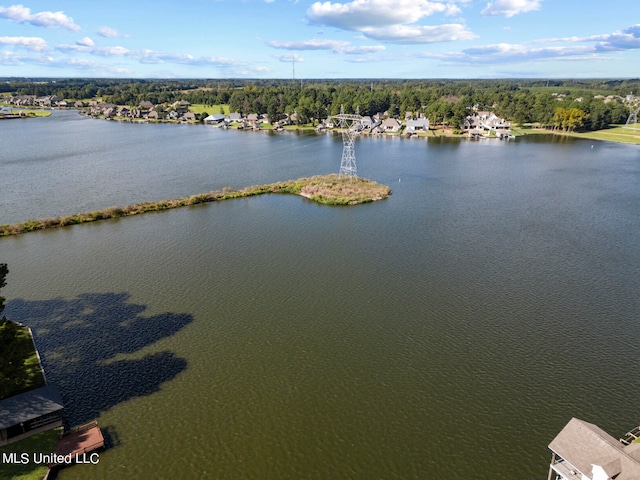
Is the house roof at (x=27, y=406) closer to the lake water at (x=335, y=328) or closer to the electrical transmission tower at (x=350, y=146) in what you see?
the lake water at (x=335, y=328)

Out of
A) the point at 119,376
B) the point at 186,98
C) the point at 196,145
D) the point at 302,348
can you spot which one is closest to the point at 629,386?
the point at 302,348

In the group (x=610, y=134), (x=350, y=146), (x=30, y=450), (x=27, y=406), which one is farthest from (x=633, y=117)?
(x=30, y=450)

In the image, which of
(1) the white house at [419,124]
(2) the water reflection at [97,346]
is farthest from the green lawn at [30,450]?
(1) the white house at [419,124]

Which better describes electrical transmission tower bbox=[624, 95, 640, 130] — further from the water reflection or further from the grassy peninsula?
the water reflection

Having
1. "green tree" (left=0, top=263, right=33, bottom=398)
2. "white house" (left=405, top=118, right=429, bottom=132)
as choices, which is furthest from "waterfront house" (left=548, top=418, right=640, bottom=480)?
"white house" (left=405, top=118, right=429, bottom=132)

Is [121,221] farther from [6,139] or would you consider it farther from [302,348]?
[6,139]

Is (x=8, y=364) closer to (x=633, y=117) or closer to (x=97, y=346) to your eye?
(x=97, y=346)

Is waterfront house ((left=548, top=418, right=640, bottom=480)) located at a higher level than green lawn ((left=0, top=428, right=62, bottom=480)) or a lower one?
higher
